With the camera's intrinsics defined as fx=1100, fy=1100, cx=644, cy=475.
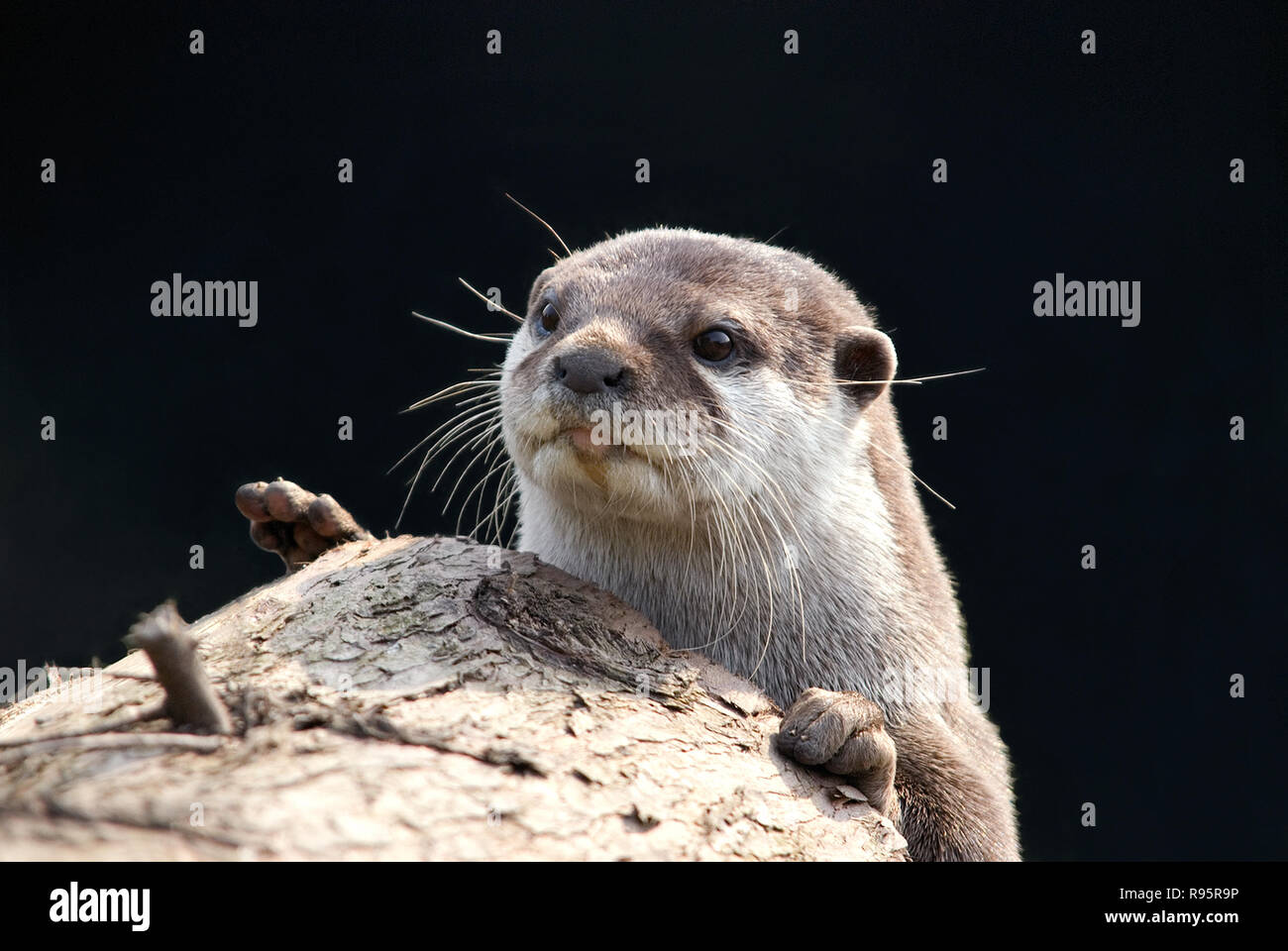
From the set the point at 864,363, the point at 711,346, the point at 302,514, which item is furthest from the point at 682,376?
the point at 302,514

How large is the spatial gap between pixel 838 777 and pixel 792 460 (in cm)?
76

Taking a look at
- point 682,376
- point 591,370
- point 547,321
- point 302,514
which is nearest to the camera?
point 591,370

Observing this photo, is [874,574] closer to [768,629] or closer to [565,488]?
[768,629]

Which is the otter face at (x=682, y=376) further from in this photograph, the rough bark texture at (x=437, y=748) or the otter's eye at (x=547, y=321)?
the rough bark texture at (x=437, y=748)

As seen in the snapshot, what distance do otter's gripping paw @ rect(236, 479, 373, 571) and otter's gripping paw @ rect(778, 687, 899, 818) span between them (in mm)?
1380

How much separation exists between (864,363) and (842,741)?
1.11 meters

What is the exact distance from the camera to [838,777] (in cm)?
207

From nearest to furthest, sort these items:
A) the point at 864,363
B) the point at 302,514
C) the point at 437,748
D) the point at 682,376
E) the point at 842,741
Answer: the point at 437,748 → the point at 842,741 → the point at 682,376 → the point at 864,363 → the point at 302,514

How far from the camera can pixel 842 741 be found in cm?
204

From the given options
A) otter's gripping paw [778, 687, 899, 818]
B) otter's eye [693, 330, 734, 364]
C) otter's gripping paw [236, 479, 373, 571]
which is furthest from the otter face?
otter's gripping paw [236, 479, 373, 571]

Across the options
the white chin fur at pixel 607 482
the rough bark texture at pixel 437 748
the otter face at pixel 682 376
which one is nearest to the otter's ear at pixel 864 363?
the otter face at pixel 682 376

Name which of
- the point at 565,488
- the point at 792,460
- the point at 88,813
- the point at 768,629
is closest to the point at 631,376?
the point at 565,488

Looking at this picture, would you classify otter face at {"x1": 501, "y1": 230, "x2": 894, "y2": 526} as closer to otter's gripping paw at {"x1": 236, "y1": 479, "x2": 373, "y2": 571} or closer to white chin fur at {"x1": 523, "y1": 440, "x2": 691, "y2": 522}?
white chin fur at {"x1": 523, "y1": 440, "x2": 691, "y2": 522}

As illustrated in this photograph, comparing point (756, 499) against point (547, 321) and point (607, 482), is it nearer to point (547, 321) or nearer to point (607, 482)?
point (607, 482)
